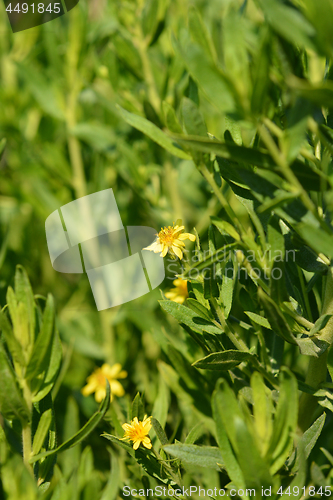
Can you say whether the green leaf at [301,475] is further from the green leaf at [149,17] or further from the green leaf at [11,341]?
the green leaf at [149,17]

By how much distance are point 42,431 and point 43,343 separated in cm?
10

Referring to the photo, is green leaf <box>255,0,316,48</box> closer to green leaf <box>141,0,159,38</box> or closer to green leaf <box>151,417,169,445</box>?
green leaf <box>151,417,169,445</box>

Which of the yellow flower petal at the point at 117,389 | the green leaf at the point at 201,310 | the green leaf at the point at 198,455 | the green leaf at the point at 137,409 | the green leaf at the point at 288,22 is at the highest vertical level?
the green leaf at the point at 288,22

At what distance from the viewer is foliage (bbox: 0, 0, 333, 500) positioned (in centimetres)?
32

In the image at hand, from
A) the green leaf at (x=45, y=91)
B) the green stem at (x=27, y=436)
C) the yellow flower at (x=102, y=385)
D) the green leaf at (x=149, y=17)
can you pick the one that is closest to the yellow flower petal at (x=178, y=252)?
the green stem at (x=27, y=436)

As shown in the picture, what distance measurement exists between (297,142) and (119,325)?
0.82 m

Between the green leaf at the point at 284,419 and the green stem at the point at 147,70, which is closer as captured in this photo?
→ the green leaf at the point at 284,419

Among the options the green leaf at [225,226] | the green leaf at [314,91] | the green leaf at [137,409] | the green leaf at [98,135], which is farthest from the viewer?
the green leaf at [98,135]

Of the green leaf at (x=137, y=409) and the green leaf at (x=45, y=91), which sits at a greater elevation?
the green leaf at (x=45, y=91)

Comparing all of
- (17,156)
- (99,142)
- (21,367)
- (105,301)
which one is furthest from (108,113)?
(21,367)

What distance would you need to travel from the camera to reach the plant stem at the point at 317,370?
1.38ft

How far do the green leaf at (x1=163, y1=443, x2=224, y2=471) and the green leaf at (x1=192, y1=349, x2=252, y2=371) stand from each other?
0.07 meters

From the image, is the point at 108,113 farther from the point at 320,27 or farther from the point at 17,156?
the point at 320,27

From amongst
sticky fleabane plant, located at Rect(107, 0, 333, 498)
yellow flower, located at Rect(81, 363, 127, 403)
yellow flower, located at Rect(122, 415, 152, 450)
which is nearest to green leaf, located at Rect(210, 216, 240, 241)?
sticky fleabane plant, located at Rect(107, 0, 333, 498)
